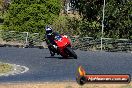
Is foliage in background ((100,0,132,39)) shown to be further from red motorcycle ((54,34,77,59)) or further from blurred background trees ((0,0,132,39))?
red motorcycle ((54,34,77,59))

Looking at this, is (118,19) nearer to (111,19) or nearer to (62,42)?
(111,19)

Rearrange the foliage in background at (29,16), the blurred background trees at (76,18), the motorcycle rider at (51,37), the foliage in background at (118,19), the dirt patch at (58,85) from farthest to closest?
the foliage in background at (29,16), the blurred background trees at (76,18), the foliage in background at (118,19), the motorcycle rider at (51,37), the dirt patch at (58,85)

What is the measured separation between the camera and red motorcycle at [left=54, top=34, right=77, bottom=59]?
73.6ft

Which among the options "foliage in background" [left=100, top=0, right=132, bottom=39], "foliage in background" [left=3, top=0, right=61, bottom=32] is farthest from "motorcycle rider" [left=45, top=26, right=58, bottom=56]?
"foliage in background" [left=3, top=0, right=61, bottom=32]

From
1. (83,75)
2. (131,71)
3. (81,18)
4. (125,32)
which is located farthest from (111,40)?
(83,75)

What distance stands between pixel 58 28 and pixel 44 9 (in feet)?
8.90

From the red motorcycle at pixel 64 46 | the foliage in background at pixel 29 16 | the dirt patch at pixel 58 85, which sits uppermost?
the dirt patch at pixel 58 85

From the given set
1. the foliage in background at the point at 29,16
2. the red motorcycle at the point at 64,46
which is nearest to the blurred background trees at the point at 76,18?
the foliage in background at the point at 29,16

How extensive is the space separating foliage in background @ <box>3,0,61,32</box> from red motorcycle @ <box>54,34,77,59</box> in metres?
16.7

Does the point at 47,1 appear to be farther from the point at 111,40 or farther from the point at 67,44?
the point at 67,44

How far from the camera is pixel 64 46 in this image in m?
22.5

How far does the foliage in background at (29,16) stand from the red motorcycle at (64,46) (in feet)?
54.9

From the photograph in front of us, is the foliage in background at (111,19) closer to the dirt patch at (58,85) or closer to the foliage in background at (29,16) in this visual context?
the foliage in background at (29,16)

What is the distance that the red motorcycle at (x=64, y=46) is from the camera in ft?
73.6
